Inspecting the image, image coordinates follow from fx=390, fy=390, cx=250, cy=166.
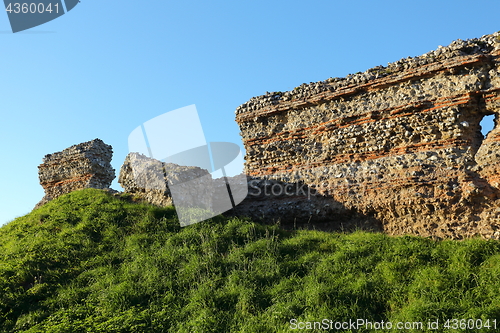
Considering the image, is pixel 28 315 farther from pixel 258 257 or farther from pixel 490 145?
pixel 490 145

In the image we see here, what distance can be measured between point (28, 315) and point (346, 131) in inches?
333

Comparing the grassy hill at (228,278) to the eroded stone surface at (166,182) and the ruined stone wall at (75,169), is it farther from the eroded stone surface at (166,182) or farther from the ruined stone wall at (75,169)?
the ruined stone wall at (75,169)

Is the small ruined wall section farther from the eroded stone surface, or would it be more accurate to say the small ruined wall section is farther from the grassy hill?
the eroded stone surface

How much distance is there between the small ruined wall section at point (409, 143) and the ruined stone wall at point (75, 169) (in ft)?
24.8

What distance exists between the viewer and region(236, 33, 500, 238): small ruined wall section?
29.7ft

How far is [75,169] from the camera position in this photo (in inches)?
618

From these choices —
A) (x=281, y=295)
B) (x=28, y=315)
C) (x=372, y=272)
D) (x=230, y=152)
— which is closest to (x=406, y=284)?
(x=372, y=272)

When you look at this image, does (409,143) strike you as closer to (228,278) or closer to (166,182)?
(228,278)

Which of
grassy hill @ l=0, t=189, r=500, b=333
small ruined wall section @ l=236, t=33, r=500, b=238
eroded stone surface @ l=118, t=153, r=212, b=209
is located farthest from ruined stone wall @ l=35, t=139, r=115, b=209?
small ruined wall section @ l=236, t=33, r=500, b=238

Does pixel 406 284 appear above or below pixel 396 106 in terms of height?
below

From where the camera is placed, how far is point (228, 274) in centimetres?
750

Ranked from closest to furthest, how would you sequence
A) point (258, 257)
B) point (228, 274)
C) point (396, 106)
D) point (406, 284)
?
point (406, 284)
point (228, 274)
point (258, 257)
point (396, 106)

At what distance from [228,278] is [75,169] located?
10861 millimetres

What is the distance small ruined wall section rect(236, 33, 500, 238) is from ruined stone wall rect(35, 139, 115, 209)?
24.8 ft
